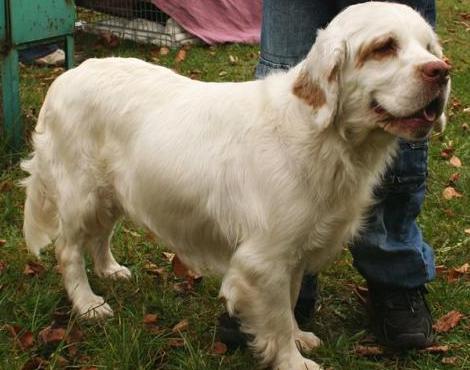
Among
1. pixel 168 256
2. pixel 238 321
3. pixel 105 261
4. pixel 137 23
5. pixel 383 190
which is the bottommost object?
pixel 137 23

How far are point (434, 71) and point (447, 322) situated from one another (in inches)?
53.5

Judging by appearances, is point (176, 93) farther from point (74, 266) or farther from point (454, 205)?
point (454, 205)

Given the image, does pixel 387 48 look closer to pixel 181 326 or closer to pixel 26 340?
pixel 181 326

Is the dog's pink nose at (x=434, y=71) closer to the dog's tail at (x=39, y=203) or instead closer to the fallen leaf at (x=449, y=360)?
the fallen leaf at (x=449, y=360)

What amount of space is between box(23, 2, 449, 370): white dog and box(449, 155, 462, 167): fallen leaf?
2357 mm

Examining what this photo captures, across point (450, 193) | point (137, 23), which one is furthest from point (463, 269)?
point (137, 23)

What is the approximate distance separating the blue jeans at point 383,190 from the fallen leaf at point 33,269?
49.1 inches

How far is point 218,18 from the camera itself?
330 inches

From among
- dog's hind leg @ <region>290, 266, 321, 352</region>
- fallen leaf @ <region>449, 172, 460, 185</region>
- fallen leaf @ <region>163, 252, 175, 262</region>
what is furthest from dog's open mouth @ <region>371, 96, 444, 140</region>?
fallen leaf @ <region>449, 172, 460, 185</region>

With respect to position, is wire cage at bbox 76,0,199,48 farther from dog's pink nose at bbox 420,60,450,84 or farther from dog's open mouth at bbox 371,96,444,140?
dog's pink nose at bbox 420,60,450,84

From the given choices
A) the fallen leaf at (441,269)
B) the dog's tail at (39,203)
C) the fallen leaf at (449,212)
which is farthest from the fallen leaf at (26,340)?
the fallen leaf at (449,212)

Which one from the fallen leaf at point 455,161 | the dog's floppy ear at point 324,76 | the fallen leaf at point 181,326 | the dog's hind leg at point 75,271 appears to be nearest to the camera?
the dog's floppy ear at point 324,76

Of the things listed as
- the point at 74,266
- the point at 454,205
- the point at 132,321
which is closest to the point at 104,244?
the point at 74,266

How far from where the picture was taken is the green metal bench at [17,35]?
4.57m
